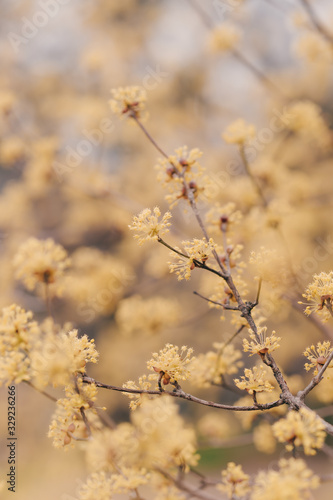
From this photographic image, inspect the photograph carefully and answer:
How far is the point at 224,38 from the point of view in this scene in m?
2.47

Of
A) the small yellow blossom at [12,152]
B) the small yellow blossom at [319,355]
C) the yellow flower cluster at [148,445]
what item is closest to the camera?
the small yellow blossom at [319,355]

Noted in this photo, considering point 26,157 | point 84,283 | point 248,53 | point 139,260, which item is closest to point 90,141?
point 26,157

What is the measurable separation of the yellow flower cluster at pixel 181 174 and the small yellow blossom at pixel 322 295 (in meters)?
0.47

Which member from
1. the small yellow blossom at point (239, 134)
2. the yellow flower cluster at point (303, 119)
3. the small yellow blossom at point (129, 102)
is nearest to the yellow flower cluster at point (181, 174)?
the small yellow blossom at point (129, 102)

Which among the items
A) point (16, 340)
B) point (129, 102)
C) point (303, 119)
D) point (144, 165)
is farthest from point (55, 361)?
point (144, 165)

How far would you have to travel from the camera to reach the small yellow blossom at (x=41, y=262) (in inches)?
55.8

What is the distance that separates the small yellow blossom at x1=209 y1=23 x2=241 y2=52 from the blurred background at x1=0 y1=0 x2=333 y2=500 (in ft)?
0.09

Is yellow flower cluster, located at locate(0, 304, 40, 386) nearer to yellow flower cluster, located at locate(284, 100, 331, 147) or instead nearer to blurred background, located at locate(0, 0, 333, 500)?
blurred background, located at locate(0, 0, 333, 500)

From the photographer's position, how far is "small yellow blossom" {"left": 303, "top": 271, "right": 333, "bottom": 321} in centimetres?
111

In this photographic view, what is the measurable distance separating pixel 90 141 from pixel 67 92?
1.15 meters

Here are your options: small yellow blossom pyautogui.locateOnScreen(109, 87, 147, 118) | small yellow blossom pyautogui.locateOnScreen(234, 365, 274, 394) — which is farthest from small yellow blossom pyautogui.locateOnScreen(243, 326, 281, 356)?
small yellow blossom pyautogui.locateOnScreen(109, 87, 147, 118)

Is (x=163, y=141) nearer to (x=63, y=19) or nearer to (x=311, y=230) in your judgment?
(x=311, y=230)

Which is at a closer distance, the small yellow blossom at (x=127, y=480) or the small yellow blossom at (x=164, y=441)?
the small yellow blossom at (x=127, y=480)

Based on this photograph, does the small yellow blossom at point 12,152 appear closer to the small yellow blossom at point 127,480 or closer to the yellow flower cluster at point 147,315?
the yellow flower cluster at point 147,315
